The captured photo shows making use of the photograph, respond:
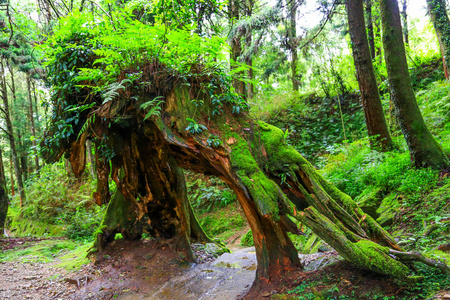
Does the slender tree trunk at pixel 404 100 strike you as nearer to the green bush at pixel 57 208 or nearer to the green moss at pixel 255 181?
the green moss at pixel 255 181

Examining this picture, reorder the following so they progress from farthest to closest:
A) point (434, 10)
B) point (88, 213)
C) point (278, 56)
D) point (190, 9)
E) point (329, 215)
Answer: point (278, 56)
point (88, 213)
point (434, 10)
point (190, 9)
point (329, 215)

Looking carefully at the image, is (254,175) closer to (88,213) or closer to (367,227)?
(367,227)

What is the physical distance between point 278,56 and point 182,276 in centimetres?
1379

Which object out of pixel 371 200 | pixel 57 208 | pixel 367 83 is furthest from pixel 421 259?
pixel 57 208

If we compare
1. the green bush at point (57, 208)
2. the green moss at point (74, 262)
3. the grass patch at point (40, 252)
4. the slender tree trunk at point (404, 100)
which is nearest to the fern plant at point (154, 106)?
the green moss at point (74, 262)

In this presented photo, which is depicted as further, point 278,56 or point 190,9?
point 278,56

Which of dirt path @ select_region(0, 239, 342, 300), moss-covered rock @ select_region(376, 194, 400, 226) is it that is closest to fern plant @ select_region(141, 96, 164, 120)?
dirt path @ select_region(0, 239, 342, 300)

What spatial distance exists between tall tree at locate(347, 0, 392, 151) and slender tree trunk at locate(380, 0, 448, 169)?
4.26ft

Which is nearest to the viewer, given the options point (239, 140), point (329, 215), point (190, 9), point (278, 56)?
point (329, 215)

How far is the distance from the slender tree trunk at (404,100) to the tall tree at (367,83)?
51.1 inches

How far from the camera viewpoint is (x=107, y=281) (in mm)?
5805

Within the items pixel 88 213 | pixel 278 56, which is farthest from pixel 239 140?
pixel 278 56

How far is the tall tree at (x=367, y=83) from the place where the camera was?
778 cm

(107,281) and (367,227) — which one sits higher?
(367,227)
